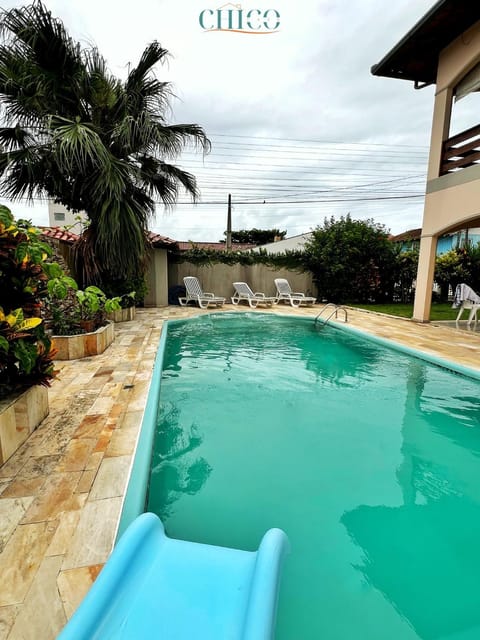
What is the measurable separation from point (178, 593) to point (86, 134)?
730 centimetres

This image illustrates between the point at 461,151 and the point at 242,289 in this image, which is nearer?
the point at 461,151

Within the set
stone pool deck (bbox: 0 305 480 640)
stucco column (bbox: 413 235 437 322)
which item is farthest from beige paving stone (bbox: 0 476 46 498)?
stucco column (bbox: 413 235 437 322)

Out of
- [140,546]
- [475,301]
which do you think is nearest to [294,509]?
[140,546]

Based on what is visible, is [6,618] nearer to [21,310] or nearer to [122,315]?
[21,310]

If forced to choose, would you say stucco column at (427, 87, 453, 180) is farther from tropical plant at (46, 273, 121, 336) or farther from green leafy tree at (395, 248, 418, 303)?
tropical plant at (46, 273, 121, 336)

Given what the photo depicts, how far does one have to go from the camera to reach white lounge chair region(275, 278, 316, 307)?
45.4 ft

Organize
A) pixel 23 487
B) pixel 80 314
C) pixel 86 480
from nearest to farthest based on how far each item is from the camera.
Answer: pixel 23 487 < pixel 86 480 < pixel 80 314

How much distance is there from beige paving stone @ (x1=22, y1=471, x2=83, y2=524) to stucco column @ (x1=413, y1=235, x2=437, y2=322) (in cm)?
945

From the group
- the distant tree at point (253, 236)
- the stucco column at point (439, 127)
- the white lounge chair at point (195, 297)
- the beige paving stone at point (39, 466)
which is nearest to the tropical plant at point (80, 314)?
the beige paving stone at point (39, 466)

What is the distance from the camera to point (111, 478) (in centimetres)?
246

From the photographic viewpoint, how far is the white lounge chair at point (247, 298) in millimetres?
13480

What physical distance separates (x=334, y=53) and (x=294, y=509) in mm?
12816

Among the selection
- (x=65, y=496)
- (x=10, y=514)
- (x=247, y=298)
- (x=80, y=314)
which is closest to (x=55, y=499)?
(x=65, y=496)

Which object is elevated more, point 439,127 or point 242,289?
point 439,127
